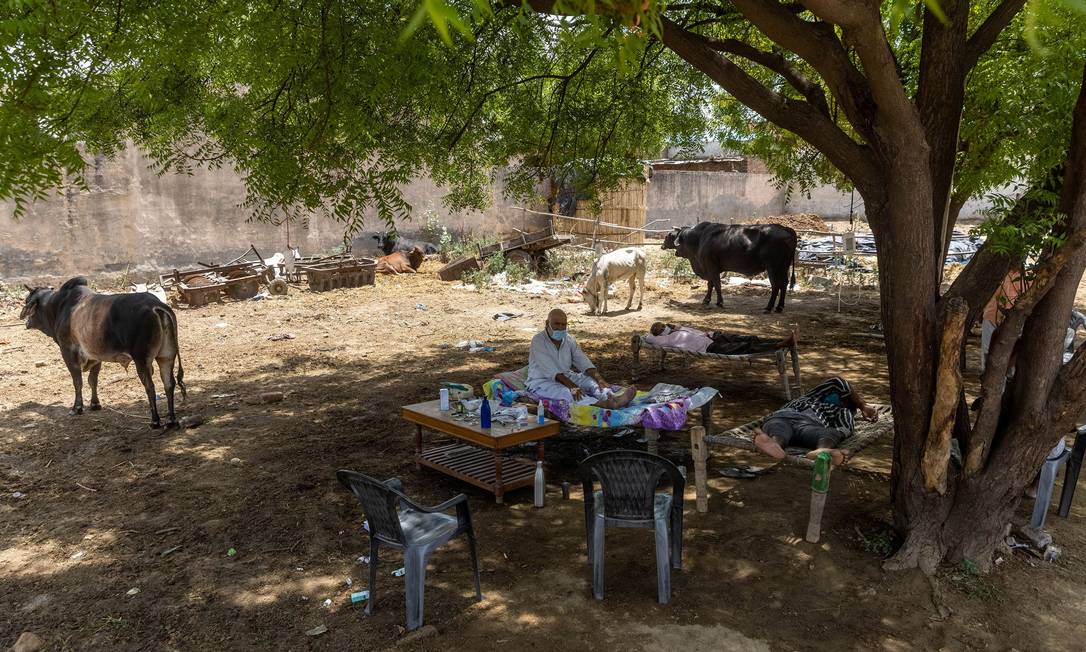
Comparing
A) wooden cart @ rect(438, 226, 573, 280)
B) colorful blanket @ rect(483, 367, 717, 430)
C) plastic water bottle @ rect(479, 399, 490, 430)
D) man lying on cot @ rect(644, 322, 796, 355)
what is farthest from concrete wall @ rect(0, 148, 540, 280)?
plastic water bottle @ rect(479, 399, 490, 430)

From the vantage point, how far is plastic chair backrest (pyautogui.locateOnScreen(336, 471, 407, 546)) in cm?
427

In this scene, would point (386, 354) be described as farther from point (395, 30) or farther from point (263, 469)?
point (395, 30)

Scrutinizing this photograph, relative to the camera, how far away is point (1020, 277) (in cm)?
444

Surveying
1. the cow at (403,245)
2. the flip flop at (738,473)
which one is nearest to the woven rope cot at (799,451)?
the flip flop at (738,473)

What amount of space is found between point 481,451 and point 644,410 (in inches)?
64.0

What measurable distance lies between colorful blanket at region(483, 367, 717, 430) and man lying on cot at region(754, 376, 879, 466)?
78 cm

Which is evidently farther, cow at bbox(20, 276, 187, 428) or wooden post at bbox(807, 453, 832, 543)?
cow at bbox(20, 276, 187, 428)

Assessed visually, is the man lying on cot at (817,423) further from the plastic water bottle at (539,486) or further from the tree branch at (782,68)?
the tree branch at (782,68)

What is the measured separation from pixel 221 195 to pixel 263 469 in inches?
462

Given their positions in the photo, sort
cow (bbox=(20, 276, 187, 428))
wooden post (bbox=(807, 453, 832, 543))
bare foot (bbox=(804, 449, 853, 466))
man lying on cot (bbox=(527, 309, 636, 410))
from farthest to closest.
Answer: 1. cow (bbox=(20, 276, 187, 428))
2. man lying on cot (bbox=(527, 309, 636, 410))
3. bare foot (bbox=(804, 449, 853, 466))
4. wooden post (bbox=(807, 453, 832, 543))

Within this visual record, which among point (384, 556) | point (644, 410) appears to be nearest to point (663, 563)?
point (384, 556)

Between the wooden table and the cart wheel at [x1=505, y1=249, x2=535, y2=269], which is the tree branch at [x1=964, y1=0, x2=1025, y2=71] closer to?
the wooden table

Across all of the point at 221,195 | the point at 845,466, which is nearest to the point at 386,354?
the point at 845,466

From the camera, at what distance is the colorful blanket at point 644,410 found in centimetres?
651
